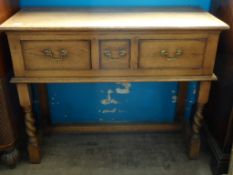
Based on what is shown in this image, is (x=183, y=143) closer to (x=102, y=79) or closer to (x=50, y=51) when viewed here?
(x=102, y=79)

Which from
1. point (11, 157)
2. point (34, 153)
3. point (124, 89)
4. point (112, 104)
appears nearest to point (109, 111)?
point (112, 104)

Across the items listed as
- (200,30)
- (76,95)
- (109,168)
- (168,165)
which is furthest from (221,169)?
(76,95)

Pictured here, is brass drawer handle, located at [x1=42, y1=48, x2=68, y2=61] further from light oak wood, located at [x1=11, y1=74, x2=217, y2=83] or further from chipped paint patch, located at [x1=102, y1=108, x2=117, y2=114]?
chipped paint patch, located at [x1=102, y1=108, x2=117, y2=114]

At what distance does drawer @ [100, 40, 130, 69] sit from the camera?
1348 millimetres

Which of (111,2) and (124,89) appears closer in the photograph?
(111,2)

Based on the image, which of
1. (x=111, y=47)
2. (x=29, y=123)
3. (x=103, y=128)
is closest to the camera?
(x=111, y=47)

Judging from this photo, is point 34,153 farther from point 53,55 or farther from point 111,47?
point 111,47

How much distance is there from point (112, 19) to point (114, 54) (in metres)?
0.18

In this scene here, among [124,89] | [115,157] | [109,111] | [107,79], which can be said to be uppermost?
[107,79]

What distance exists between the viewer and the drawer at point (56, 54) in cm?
135

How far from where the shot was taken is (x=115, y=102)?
1.98 meters

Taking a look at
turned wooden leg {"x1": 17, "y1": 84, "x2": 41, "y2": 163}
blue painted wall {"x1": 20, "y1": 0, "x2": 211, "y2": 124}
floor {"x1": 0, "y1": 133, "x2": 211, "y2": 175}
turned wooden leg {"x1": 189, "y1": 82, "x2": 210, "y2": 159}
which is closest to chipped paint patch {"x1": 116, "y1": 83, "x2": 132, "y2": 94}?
blue painted wall {"x1": 20, "y1": 0, "x2": 211, "y2": 124}

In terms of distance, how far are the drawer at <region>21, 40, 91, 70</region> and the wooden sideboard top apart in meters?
0.08

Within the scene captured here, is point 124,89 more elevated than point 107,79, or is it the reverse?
point 107,79
